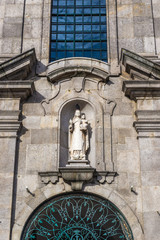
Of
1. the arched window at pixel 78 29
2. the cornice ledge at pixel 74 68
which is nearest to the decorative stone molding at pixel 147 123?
the cornice ledge at pixel 74 68

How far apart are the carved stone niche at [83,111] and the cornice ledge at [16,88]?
713 millimetres

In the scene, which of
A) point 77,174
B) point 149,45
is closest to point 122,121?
point 77,174

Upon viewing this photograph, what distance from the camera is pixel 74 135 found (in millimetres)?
13219

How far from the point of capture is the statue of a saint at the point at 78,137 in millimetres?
12969

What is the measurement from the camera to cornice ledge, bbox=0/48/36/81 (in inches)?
541

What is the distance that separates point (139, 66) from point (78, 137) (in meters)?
3.07

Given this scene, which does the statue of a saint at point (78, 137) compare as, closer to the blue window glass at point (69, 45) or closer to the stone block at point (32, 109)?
the stone block at point (32, 109)

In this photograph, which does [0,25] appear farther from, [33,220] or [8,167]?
[33,220]

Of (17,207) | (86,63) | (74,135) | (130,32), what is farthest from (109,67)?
(17,207)

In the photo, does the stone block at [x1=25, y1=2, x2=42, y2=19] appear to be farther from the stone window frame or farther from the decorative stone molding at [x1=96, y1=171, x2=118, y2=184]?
the decorative stone molding at [x1=96, y1=171, x2=118, y2=184]

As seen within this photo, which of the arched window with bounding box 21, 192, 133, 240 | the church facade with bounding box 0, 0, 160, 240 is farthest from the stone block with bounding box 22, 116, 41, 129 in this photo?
the arched window with bounding box 21, 192, 133, 240

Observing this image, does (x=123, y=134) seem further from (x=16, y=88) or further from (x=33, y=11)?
(x=33, y=11)

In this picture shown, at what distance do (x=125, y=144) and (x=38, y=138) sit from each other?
269 centimetres

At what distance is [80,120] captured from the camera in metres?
13.5
